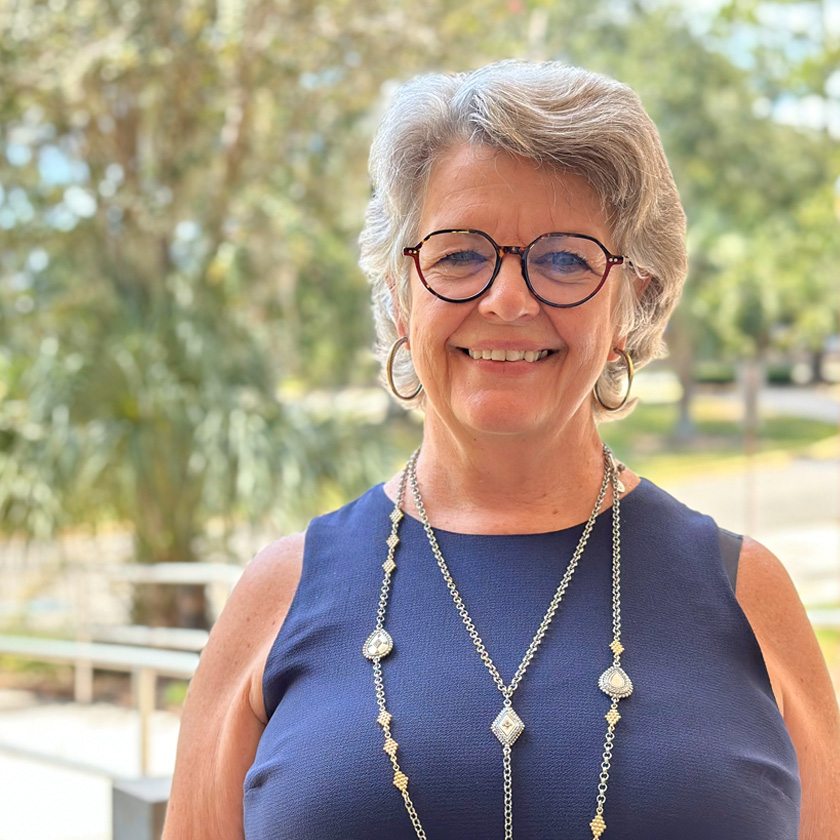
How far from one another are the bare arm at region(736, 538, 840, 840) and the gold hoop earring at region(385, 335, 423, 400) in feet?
1.68

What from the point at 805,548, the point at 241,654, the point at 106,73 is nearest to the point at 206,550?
the point at 106,73

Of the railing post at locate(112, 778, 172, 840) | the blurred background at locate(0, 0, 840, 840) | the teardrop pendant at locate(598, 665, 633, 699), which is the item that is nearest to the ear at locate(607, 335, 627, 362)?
the teardrop pendant at locate(598, 665, 633, 699)

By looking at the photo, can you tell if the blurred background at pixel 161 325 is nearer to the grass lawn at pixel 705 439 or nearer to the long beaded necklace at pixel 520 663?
the long beaded necklace at pixel 520 663

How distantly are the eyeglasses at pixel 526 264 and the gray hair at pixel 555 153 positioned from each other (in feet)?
0.19

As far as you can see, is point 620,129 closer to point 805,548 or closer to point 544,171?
point 544,171

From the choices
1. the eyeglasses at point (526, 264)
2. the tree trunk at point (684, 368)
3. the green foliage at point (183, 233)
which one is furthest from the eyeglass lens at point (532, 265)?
the tree trunk at point (684, 368)

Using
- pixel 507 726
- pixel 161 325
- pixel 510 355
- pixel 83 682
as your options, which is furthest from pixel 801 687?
pixel 83 682

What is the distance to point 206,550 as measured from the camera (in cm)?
613

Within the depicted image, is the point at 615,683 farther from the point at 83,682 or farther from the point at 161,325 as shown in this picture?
the point at 83,682

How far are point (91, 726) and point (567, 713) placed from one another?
5.76m

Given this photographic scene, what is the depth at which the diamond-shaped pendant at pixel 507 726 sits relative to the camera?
1146mm

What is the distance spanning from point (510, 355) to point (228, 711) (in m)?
0.59

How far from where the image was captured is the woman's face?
4.00 ft

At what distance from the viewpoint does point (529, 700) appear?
1.17 metres
